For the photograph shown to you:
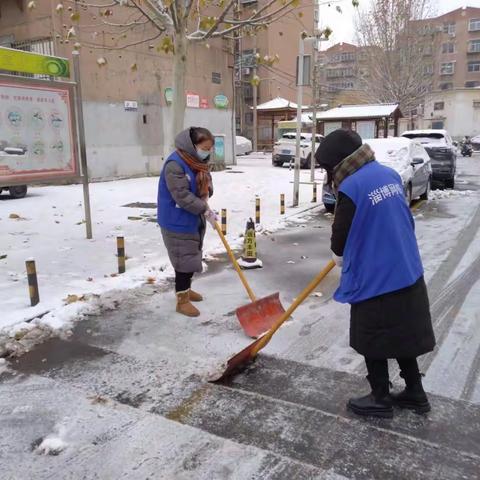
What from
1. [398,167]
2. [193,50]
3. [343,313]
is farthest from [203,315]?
[193,50]

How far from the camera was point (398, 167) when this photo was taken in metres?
10.8

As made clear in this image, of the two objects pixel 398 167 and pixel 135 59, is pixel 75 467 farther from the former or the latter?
pixel 135 59

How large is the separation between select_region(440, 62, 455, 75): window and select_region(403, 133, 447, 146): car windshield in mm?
64073

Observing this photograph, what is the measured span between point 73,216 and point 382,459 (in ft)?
29.6

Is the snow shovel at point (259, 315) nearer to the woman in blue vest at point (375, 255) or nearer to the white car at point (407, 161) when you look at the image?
the woman in blue vest at point (375, 255)

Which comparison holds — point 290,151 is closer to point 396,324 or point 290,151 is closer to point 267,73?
point 396,324

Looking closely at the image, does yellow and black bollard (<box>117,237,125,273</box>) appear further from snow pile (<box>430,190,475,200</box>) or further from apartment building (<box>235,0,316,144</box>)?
apartment building (<box>235,0,316,144</box>)

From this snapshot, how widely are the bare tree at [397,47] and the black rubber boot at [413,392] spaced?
34.9 metres

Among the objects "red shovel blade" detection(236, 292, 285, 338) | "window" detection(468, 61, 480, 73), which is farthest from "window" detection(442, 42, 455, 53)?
"red shovel blade" detection(236, 292, 285, 338)

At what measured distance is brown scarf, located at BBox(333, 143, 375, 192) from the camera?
288 centimetres

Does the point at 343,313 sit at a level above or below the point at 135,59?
below

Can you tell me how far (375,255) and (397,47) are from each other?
3560 centimetres

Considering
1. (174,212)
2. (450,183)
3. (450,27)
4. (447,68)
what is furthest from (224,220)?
(450,27)

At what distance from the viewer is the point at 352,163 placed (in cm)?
288
